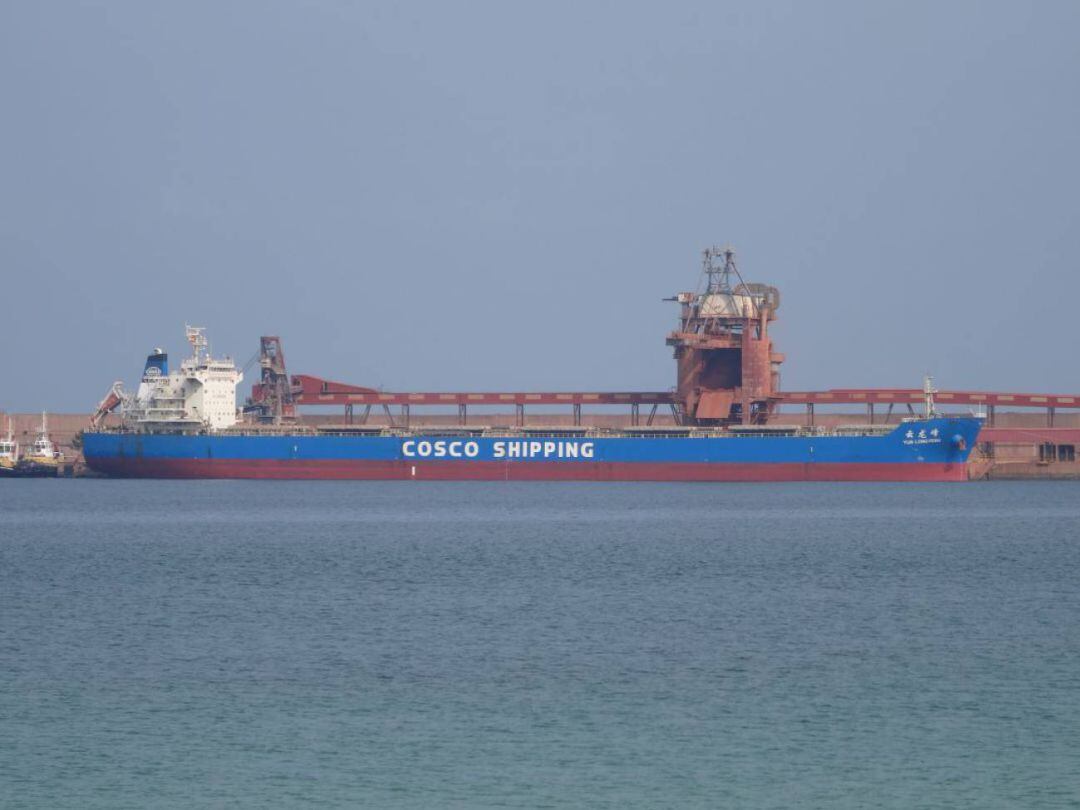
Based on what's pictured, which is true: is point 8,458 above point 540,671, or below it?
above

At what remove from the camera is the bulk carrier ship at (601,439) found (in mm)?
61500

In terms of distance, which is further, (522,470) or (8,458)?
(8,458)

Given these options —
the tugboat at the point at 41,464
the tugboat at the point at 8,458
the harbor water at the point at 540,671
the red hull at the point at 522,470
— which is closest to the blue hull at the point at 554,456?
the red hull at the point at 522,470

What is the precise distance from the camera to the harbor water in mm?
14312

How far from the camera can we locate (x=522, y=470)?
63375 millimetres

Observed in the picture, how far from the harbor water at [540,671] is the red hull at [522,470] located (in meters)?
22.6

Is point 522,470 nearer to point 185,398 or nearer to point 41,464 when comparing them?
point 185,398

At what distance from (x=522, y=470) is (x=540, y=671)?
44152 millimetres

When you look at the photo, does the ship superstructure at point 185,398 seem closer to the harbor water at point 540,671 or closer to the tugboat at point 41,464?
the tugboat at point 41,464

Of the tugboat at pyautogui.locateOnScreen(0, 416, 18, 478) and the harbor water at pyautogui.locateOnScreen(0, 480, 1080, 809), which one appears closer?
the harbor water at pyautogui.locateOnScreen(0, 480, 1080, 809)

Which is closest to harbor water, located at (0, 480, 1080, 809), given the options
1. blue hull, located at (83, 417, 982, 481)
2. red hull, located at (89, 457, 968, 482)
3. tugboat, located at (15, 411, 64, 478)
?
blue hull, located at (83, 417, 982, 481)

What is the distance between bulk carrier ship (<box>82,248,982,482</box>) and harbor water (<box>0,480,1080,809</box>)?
74.1ft

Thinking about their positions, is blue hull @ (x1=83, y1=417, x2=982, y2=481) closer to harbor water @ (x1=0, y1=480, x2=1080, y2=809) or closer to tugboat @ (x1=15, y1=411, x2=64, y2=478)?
tugboat @ (x1=15, y1=411, x2=64, y2=478)

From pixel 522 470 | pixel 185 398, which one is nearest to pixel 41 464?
pixel 185 398
